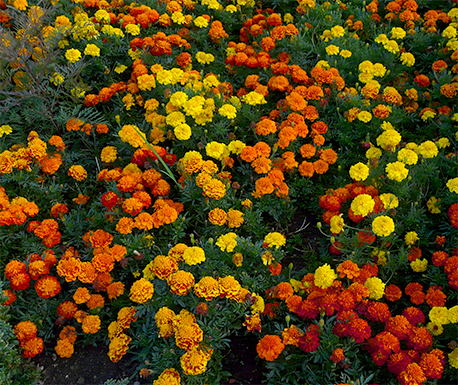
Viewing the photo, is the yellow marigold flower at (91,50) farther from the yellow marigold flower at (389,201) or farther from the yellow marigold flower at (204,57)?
the yellow marigold flower at (389,201)

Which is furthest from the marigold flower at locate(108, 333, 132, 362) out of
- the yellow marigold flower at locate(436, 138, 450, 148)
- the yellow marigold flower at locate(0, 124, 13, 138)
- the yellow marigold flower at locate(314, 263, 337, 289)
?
the yellow marigold flower at locate(436, 138, 450, 148)


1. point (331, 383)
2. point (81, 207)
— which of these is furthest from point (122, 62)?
point (331, 383)

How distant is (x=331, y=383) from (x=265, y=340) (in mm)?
444

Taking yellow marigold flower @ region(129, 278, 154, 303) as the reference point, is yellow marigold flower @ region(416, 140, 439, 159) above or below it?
above

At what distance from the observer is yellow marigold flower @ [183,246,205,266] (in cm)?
262

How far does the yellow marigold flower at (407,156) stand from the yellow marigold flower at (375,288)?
998 mm

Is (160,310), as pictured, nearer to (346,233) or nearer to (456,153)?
(346,233)

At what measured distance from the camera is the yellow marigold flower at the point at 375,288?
8.48 ft

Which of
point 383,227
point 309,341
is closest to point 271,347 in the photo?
point 309,341

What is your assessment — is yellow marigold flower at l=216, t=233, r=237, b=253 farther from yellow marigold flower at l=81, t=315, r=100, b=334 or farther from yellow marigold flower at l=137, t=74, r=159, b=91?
yellow marigold flower at l=137, t=74, r=159, b=91

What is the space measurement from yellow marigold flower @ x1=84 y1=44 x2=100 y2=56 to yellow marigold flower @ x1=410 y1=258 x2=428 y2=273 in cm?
332

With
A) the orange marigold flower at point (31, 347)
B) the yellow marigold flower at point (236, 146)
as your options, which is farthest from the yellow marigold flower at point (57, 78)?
the orange marigold flower at point (31, 347)

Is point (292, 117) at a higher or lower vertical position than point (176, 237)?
higher

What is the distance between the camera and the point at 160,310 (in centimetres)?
252
